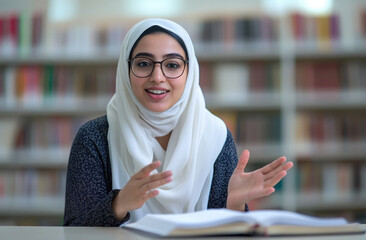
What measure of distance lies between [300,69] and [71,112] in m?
1.66

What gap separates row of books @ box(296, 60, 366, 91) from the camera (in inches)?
142

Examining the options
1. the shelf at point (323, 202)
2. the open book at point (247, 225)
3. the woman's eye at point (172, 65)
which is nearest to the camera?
the open book at point (247, 225)

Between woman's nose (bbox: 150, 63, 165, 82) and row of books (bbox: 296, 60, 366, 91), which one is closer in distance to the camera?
woman's nose (bbox: 150, 63, 165, 82)

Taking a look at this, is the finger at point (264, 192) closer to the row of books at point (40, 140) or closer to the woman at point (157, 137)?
the woman at point (157, 137)

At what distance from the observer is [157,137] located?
1681 millimetres

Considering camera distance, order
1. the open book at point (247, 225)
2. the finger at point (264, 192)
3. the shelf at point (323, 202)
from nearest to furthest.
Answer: the open book at point (247, 225) < the finger at point (264, 192) < the shelf at point (323, 202)

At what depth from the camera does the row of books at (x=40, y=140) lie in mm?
3621

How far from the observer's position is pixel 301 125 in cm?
362

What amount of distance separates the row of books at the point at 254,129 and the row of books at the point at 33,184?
125 centimetres

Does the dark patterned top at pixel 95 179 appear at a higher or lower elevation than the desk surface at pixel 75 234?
higher

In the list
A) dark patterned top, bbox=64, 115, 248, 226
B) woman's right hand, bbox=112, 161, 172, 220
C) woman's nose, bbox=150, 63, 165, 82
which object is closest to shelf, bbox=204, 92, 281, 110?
dark patterned top, bbox=64, 115, 248, 226

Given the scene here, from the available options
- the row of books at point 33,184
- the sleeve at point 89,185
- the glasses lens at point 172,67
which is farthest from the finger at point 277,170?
the row of books at point 33,184

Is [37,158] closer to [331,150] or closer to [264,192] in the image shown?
[331,150]

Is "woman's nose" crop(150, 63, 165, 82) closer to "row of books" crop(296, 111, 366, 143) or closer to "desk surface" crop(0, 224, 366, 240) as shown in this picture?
"desk surface" crop(0, 224, 366, 240)
